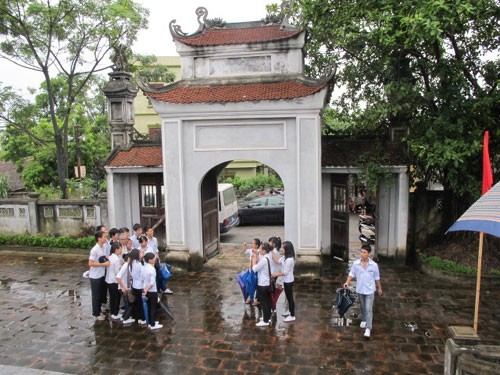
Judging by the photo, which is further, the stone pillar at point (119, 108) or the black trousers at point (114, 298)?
the stone pillar at point (119, 108)

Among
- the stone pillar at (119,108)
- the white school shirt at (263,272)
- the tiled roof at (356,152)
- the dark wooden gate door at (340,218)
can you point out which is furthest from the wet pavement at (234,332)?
the stone pillar at (119,108)

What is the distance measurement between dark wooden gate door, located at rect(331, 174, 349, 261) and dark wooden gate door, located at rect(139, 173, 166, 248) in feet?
17.4

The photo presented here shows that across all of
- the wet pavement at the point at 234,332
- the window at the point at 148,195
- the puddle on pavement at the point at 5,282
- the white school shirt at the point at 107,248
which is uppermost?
the window at the point at 148,195

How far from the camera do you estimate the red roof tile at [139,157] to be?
12.3m

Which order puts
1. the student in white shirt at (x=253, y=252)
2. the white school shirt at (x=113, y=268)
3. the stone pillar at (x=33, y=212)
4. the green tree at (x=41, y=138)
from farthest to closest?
the green tree at (x=41, y=138)
the stone pillar at (x=33, y=212)
the student in white shirt at (x=253, y=252)
the white school shirt at (x=113, y=268)

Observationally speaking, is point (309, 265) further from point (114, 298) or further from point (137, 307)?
point (114, 298)

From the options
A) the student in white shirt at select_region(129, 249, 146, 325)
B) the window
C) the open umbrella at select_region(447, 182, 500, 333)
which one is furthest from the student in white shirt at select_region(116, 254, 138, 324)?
the open umbrella at select_region(447, 182, 500, 333)

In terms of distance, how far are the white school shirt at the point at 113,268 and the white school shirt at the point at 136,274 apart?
46 cm

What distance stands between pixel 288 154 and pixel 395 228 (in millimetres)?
3793

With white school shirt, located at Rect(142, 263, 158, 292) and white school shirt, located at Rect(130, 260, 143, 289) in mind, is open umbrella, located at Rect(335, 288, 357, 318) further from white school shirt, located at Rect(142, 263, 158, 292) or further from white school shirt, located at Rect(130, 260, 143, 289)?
white school shirt, located at Rect(130, 260, 143, 289)

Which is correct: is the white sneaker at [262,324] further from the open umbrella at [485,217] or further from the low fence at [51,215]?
the low fence at [51,215]

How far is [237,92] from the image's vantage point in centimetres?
1071

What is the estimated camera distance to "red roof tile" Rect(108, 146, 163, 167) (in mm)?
12336

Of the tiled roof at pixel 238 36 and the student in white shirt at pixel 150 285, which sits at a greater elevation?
the tiled roof at pixel 238 36
